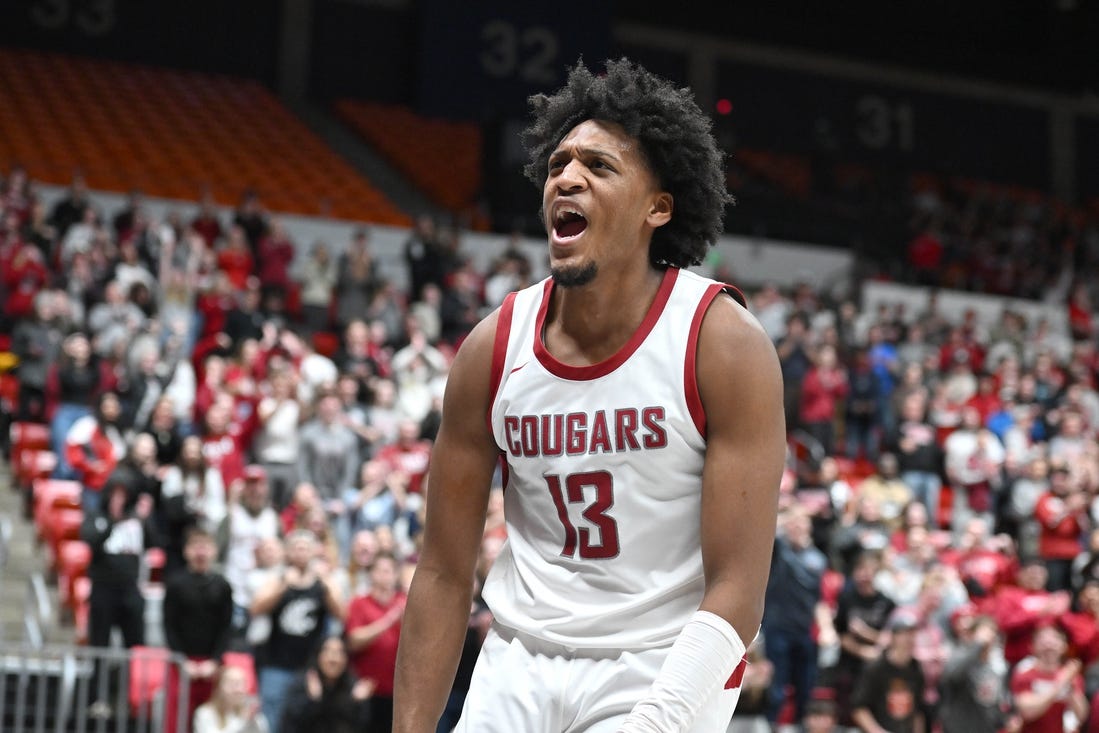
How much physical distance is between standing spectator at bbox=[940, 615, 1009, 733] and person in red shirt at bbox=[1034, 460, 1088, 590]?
10.1 feet

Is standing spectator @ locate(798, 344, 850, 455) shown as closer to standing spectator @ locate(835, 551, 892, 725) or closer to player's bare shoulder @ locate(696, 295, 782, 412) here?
standing spectator @ locate(835, 551, 892, 725)

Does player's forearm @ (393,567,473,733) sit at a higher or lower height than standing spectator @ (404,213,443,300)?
higher

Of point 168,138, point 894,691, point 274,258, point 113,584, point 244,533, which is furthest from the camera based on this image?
point 168,138

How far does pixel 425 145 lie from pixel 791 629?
15561mm

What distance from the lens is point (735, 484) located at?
134 inches

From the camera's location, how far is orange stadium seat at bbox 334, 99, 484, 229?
24547 mm

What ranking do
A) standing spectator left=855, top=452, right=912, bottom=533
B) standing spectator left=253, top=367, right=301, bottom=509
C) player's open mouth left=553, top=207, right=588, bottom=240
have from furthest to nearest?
1. standing spectator left=855, top=452, right=912, bottom=533
2. standing spectator left=253, top=367, right=301, bottom=509
3. player's open mouth left=553, top=207, right=588, bottom=240

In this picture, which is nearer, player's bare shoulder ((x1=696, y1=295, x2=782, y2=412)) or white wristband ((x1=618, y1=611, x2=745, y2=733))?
white wristband ((x1=618, y1=611, x2=745, y2=733))

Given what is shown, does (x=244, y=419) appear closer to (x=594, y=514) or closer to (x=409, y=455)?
(x=409, y=455)

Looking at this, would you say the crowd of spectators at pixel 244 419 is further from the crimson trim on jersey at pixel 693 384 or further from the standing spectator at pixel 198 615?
the crimson trim on jersey at pixel 693 384

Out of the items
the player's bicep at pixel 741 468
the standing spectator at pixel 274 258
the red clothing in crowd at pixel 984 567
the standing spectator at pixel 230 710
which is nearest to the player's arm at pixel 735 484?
the player's bicep at pixel 741 468

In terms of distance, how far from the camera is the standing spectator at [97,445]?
451 inches

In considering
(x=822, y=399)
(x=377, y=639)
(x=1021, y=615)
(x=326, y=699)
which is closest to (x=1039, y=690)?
(x=1021, y=615)

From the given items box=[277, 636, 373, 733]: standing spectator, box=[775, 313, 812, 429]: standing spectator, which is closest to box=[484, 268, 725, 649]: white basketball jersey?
box=[277, 636, 373, 733]: standing spectator
